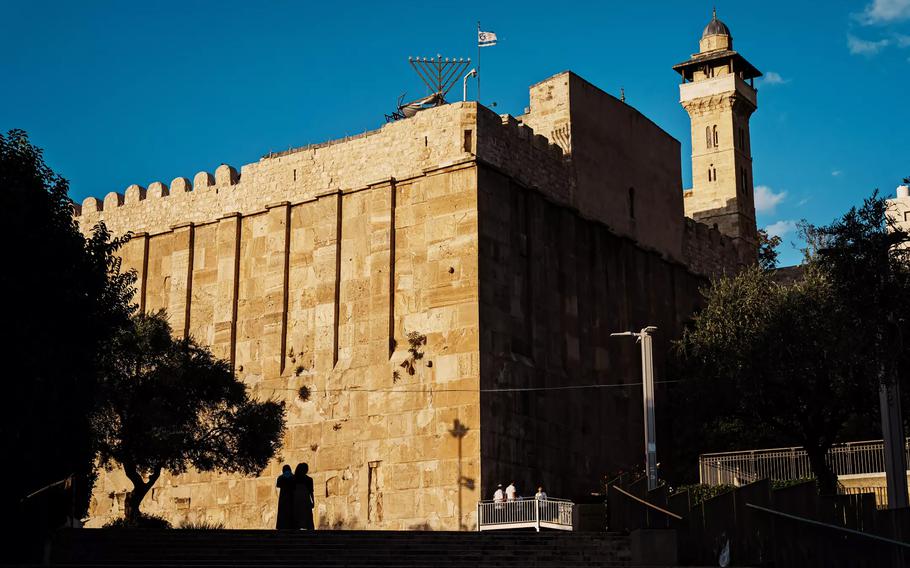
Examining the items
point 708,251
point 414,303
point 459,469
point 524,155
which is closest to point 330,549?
point 459,469

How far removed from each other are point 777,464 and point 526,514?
399 inches

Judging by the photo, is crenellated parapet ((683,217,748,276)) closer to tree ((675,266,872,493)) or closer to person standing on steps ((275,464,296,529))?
tree ((675,266,872,493))

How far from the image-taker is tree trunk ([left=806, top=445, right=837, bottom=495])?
3606 cm

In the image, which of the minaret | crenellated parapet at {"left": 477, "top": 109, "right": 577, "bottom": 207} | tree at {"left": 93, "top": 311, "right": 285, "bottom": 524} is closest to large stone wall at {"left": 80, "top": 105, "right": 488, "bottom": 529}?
crenellated parapet at {"left": 477, "top": 109, "right": 577, "bottom": 207}

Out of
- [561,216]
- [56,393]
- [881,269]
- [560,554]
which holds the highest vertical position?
[561,216]

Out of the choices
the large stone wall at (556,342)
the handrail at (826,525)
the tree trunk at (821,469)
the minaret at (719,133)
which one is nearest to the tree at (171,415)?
the large stone wall at (556,342)

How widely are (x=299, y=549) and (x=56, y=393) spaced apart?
465cm

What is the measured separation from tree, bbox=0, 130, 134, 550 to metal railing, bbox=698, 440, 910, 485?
19858 mm

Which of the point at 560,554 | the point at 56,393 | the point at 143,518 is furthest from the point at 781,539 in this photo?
the point at 143,518

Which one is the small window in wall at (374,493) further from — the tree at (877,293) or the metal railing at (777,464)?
the tree at (877,293)

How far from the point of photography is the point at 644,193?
146ft

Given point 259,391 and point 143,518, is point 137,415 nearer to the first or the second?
point 143,518

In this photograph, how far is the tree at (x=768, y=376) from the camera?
37.4 meters

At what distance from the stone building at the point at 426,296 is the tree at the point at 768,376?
2.38 metres
